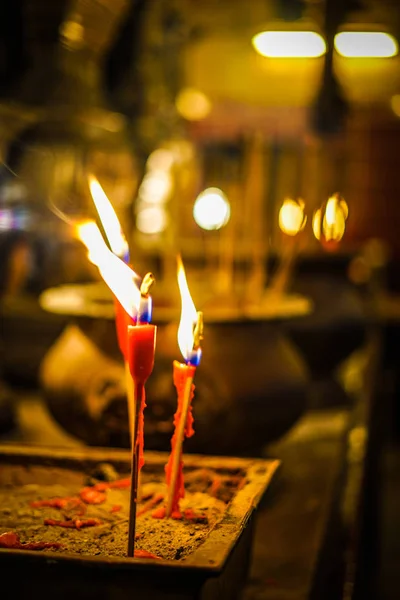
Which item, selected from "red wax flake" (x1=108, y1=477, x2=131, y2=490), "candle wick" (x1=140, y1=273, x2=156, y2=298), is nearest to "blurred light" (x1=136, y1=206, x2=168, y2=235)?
"red wax flake" (x1=108, y1=477, x2=131, y2=490)

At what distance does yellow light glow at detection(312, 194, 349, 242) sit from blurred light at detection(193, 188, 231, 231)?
55cm

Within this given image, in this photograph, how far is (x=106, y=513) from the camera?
1.69m

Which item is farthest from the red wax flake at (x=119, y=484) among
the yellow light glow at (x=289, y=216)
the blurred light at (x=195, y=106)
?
the blurred light at (x=195, y=106)

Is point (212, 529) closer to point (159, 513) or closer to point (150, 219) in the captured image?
point (159, 513)

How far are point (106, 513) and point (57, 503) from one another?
111 millimetres

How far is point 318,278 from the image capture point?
4629 millimetres

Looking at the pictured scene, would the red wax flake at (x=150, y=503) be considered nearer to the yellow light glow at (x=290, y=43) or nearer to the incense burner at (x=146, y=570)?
the incense burner at (x=146, y=570)

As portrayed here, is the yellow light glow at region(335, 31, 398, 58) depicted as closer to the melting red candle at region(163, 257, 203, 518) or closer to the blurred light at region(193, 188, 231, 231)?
the blurred light at region(193, 188, 231, 231)

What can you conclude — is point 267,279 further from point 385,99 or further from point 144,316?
point 385,99

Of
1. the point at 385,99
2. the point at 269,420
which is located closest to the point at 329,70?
the point at 269,420

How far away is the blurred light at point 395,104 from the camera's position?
11451mm

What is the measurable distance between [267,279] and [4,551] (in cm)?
348

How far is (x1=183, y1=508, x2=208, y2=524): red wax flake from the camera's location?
1611mm

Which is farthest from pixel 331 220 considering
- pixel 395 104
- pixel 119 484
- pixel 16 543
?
pixel 395 104
